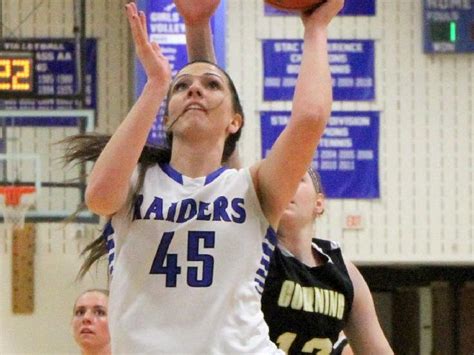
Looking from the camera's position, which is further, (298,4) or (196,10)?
(196,10)

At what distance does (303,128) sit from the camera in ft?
8.38

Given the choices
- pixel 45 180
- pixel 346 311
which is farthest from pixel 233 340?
pixel 45 180

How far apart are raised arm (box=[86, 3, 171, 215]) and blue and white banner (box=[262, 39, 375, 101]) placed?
6792 mm

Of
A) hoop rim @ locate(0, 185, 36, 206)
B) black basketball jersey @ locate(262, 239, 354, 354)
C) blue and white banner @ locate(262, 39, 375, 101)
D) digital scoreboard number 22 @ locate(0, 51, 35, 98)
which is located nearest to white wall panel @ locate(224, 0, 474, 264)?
blue and white banner @ locate(262, 39, 375, 101)

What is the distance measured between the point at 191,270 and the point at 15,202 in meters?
7.04

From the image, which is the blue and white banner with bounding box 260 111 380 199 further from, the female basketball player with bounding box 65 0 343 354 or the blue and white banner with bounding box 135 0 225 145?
the female basketball player with bounding box 65 0 343 354

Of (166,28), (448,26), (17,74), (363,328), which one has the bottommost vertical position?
(363,328)

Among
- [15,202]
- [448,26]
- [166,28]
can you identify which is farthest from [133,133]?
[448,26]

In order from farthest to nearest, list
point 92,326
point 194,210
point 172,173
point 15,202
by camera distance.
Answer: point 15,202, point 92,326, point 172,173, point 194,210

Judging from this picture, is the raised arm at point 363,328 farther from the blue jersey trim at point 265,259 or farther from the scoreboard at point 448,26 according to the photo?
the scoreboard at point 448,26

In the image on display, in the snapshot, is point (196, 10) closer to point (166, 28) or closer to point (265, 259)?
point (265, 259)

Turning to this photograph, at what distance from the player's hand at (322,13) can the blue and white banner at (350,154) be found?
261 inches

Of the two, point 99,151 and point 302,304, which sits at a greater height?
point 99,151

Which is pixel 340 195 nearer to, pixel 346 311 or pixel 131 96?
pixel 131 96
